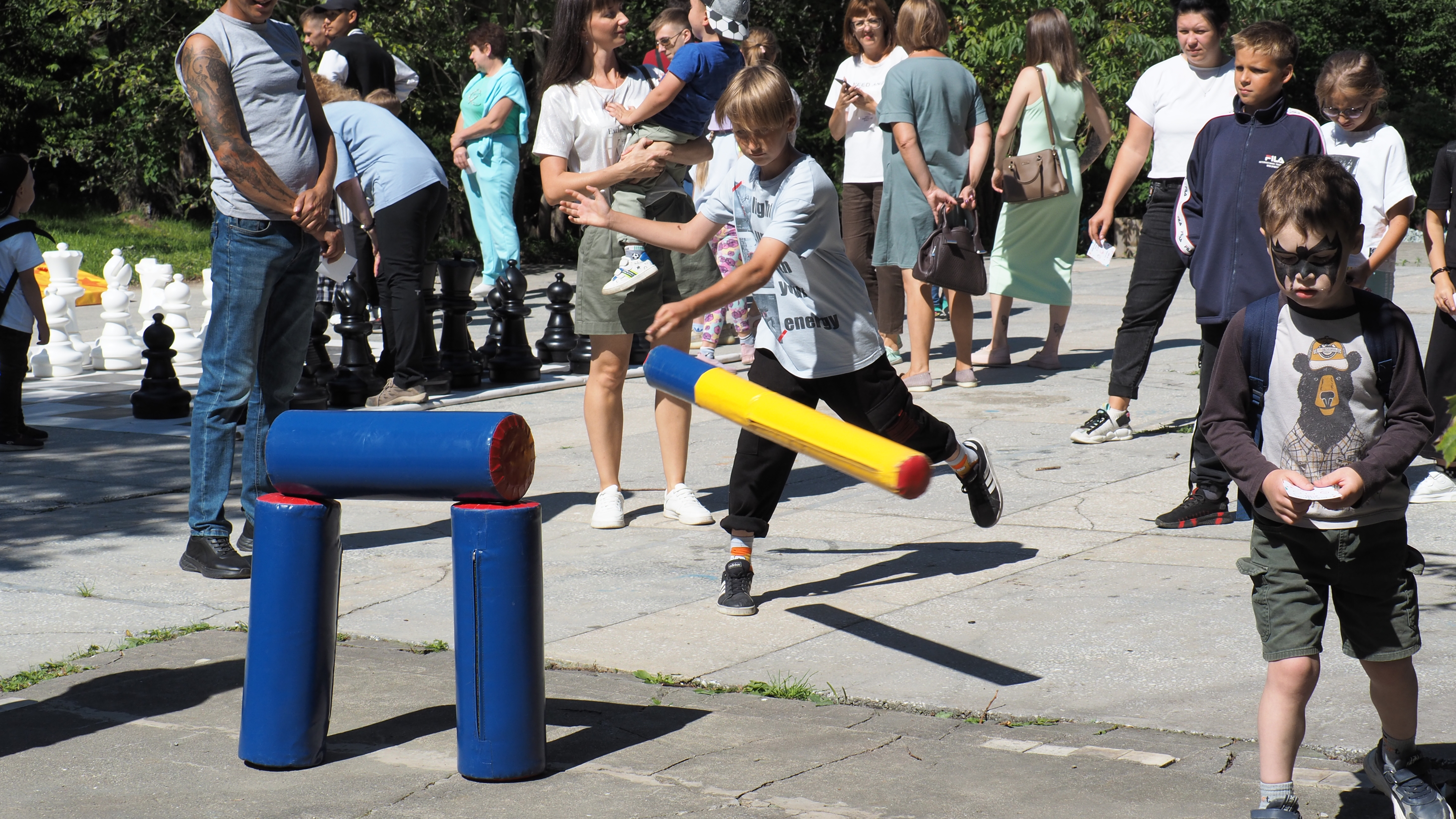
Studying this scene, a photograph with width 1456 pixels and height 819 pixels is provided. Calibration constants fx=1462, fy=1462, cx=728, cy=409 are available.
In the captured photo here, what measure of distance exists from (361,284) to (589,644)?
661 cm

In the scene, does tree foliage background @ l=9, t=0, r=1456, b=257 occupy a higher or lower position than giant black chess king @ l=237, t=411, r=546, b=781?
higher

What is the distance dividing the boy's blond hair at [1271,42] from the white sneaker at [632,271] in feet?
7.56

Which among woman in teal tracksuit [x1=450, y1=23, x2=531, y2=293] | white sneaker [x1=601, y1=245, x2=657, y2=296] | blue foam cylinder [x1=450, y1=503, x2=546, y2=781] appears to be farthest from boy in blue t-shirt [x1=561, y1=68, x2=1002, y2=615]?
woman in teal tracksuit [x1=450, y1=23, x2=531, y2=293]

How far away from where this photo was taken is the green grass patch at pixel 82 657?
13.4 feet

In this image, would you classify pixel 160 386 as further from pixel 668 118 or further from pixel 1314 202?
pixel 1314 202

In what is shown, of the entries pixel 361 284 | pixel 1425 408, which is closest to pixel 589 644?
pixel 1425 408

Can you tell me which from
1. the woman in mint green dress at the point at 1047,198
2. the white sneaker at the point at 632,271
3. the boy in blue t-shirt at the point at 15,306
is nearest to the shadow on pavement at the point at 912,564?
the white sneaker at the point at 632,271

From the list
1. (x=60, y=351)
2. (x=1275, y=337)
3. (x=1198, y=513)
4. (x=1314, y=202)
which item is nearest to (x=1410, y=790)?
(x=1275, y=337)

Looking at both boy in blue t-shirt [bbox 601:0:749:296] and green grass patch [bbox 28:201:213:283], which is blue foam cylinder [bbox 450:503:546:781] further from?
green grass patch [bbox 28:201:213:283]

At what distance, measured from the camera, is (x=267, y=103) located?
528cm

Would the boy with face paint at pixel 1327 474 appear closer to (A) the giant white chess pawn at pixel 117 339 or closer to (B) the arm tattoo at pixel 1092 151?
(B) the arm tattoo at pixel 1092 151

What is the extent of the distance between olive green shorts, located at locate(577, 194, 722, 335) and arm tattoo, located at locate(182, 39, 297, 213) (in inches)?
47.8

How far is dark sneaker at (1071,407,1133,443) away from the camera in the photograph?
7.11m

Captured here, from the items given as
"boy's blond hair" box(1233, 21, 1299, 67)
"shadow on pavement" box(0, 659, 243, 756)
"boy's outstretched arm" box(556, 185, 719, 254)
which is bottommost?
"shadow on pavement" box(0, 659, 243, 756)
